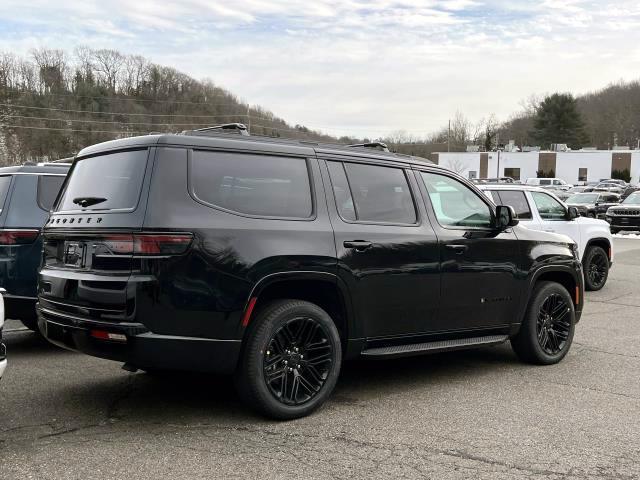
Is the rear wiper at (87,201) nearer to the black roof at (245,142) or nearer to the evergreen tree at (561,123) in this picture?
the black roof at (245,142)

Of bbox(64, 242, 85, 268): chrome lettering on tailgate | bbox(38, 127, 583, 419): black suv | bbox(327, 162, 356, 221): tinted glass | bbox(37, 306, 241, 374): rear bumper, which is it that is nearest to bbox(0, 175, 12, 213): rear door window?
bbox(38, 127, 583, 419): black suv

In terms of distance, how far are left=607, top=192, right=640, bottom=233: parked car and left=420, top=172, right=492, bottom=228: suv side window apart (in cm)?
2070

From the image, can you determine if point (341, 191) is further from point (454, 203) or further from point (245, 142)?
point (454, 203)

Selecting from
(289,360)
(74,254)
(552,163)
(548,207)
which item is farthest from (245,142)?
(552,163)

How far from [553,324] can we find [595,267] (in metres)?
6.29

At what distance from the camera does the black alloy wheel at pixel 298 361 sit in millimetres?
4469

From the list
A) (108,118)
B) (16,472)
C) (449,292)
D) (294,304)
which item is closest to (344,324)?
(294,304)

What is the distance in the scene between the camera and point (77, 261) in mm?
4340

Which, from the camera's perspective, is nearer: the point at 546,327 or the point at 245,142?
the point at 245,142

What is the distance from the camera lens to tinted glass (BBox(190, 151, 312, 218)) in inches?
171

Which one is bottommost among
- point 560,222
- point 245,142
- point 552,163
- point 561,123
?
point 560,222

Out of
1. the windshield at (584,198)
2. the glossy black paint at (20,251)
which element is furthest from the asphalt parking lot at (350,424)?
the windshield at (584,198)

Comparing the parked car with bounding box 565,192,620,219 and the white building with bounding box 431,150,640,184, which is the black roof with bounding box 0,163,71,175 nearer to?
the parked car with bounding box 565,192,620,219

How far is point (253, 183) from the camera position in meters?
4.56
